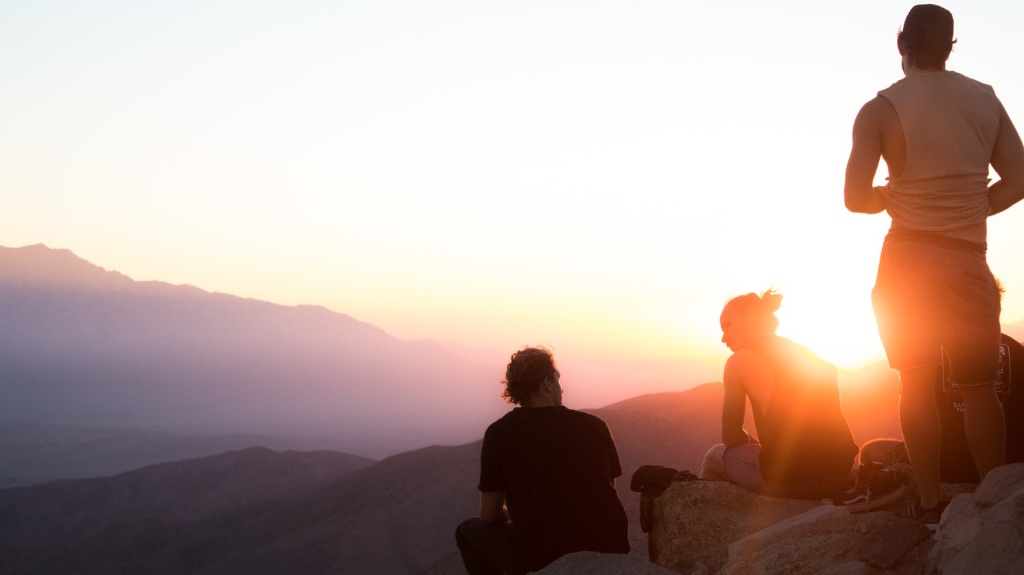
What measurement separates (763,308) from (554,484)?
6.49 feet

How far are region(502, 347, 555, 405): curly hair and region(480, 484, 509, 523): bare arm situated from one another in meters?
0.49

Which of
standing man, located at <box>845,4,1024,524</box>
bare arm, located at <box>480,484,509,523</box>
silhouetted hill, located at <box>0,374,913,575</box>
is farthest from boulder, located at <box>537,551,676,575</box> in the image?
silhouetted hill, located at <box>0,374,913,575</box>

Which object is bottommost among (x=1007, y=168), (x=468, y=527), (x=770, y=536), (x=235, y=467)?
(x=235, y=467)

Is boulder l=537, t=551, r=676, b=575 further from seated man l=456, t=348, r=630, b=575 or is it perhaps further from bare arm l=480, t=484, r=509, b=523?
bare arm l=480, t=484, r=509, b=523

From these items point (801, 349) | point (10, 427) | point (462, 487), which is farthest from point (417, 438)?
point (801, 349)

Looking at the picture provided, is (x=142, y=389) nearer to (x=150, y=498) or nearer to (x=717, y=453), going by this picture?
(x=150, y=498)

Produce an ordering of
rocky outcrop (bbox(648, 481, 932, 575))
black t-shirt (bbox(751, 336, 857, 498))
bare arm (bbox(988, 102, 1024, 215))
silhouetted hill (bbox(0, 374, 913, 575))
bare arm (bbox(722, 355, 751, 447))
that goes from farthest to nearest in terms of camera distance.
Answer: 1. silhouetted hill (bbox(0, 374, 913, 575))
2. bare arm (bbox(722, 355, 751, 447))
3. black t-shirt (bbox(751, 336, 857, 498))
4. rocky outcrop (bbox(648, 481, 932, 575))
5. bare arm (bbox(988, 102, 1024, 215))

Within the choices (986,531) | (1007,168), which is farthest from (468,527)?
(1007,168)

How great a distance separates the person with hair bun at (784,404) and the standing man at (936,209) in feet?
3.93

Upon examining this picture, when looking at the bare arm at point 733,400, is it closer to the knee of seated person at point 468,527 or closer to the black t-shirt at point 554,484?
the black t-shirt at point 554,484

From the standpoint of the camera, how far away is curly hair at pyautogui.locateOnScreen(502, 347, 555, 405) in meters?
4.32

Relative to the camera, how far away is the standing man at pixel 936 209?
363cm

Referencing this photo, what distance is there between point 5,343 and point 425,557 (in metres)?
186

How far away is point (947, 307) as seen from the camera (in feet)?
11.9
